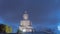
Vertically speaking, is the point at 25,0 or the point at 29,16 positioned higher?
the point at 25,0

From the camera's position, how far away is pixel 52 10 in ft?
11.8

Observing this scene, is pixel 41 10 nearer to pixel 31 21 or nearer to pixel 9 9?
pixel 31 21

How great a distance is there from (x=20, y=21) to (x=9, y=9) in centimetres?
27

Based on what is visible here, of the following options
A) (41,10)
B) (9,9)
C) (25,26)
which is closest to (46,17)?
(41,10)

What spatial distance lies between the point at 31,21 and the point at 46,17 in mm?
261

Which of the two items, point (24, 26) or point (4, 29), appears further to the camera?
point (24, 26)

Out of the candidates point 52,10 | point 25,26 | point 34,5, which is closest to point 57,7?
point 52,10

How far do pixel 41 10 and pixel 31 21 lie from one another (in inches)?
10.2

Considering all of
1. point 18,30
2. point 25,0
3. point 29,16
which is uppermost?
point 25,0

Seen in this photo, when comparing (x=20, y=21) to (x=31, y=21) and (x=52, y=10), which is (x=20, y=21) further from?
(x=52, y=10)

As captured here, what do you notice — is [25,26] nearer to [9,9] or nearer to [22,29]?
[22,29]

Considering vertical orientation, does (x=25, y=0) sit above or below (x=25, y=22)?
above

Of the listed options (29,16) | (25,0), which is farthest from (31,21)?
(25,0)

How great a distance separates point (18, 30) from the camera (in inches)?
139
